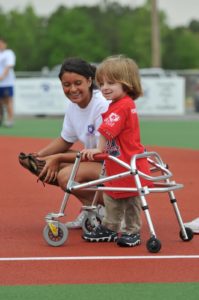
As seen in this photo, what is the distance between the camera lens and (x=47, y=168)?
7758mm

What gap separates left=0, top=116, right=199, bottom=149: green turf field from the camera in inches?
745

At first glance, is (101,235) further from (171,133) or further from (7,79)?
(7,79)

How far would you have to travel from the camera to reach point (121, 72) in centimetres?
730

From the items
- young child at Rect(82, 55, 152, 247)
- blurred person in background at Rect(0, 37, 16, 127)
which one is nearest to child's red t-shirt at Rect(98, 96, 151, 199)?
young child at Rect(82, 55, 152, 247)

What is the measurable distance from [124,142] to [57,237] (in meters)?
0.86

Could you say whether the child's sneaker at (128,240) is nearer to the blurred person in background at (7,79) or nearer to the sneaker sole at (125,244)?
the sneaker sole at (125,244)

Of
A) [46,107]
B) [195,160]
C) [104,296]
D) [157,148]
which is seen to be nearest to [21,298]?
[104,296]

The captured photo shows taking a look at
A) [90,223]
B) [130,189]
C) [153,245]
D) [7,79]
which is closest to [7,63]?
[7,79]

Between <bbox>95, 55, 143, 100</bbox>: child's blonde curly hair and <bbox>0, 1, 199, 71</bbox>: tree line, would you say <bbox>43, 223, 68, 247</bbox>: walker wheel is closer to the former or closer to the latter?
<bbox>95, 55, 143, 100</bbox>: child's blonde curly hair

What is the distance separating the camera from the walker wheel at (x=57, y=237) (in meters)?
7.36

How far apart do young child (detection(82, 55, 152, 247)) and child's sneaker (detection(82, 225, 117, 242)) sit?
172 millimetres

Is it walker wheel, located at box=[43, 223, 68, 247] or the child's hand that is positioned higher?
the child's hand

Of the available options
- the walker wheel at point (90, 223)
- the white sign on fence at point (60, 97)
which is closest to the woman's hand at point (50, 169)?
the walker wheel at point (90, 223)

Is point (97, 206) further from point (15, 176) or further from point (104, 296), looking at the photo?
point (15, 176)
